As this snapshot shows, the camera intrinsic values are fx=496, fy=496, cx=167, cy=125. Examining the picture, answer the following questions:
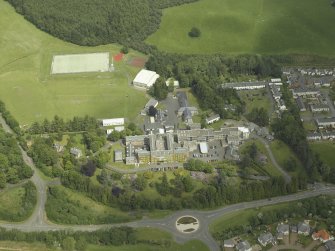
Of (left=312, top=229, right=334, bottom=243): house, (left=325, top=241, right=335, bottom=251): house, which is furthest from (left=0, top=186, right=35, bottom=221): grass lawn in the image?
(left=325, top=241, right=335, bottom=251): house

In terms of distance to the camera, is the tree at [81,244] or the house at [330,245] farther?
the tree at [81,244]

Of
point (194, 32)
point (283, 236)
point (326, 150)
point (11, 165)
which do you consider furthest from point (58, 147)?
point (326, 150)

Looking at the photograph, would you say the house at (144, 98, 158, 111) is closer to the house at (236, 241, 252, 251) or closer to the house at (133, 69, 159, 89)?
the house at (133, 69, 159, 89)

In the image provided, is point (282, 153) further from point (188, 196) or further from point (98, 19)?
point (98, 19)

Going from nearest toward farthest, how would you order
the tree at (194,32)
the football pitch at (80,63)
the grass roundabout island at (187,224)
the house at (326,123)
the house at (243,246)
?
1. the house at (243,246)
2. the grass roundabout island at (187,224)
3. the house at (326,123)
4. the football pitch at (80,63)
5. the tree at (194,32)

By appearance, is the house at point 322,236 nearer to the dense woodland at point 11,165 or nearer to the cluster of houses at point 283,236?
the cluster of houses at point 283,236

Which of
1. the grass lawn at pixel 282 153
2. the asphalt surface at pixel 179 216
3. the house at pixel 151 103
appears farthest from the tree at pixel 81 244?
the grass lawn at pixel 282 153

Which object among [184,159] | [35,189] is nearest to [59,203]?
[35,189]
